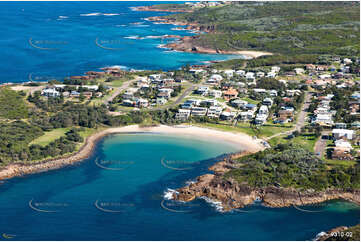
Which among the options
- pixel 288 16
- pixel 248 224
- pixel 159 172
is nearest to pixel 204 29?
pixel 288 16

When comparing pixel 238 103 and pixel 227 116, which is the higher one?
pixel 238 103

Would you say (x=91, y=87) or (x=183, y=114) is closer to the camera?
(x=183, y=114)

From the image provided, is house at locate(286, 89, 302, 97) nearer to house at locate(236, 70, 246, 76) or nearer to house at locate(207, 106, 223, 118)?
house at locate(207, 106, 223, 118)

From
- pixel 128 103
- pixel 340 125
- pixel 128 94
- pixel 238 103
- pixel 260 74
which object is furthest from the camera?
pixel 260 74

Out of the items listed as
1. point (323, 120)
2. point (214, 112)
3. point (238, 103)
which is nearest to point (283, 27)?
point (238, 103)

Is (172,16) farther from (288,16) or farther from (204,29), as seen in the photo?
(288,16)

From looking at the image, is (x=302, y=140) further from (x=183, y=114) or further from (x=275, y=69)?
(x=275, y=69)
